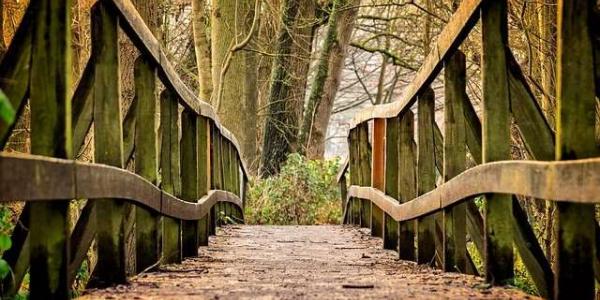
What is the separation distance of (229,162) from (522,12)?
5114 mm

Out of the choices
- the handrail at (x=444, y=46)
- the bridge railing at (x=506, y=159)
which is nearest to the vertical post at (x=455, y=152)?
the bridge railing at (x=506, y=159)

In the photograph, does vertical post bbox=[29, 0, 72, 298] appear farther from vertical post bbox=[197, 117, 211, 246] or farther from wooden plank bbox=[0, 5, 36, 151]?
vertical post bbox=[197, 117, 211, 246]

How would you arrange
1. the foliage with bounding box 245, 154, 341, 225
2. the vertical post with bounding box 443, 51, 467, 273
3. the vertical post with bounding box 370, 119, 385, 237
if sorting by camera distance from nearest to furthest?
the vertical post with bounding box 443, 51, 467, 273, the vertical post with bounding box 370, 119, 385, 237, the foliage with bounding box 245, 154, 341, 225

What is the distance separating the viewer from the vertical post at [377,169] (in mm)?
9141

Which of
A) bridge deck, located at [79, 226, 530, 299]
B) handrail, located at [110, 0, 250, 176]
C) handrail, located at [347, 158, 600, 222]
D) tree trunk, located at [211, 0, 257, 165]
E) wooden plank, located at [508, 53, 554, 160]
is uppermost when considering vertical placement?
tree trunk, located at [211, 0, 257, 165]

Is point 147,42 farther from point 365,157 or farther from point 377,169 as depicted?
point 365,157

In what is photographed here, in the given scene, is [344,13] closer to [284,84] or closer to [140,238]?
[284,84]

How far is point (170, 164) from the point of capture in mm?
5727

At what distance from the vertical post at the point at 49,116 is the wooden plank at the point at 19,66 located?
2.4 inches

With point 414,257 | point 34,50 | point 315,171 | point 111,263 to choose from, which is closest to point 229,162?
point 315,171

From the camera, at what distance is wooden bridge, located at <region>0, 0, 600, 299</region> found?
3.12 m

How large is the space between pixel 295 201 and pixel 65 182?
41.3 feet

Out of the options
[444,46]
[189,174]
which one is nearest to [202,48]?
[189,174]

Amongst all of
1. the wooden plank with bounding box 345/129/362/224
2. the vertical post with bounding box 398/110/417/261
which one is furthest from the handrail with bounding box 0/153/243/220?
the wooden plank with bounding box 345/129/362/224
